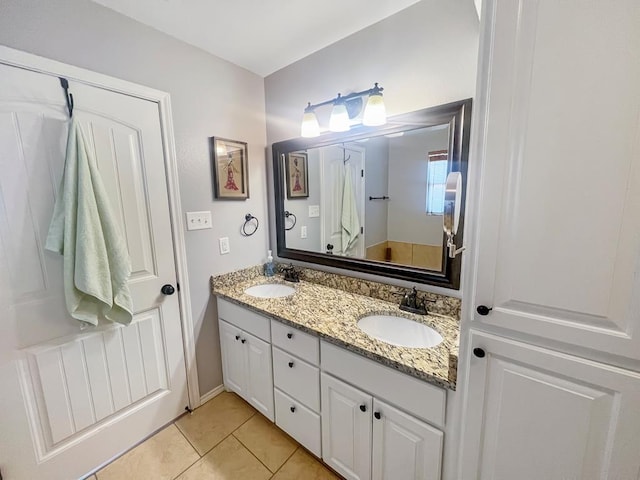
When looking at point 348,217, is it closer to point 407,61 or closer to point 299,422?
point 407,61

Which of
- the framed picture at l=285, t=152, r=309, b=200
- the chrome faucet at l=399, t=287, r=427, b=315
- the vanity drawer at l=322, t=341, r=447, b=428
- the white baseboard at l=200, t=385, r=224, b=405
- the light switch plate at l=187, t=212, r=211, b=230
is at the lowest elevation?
the white baseboard at l=200, t=385, r=224, b=405

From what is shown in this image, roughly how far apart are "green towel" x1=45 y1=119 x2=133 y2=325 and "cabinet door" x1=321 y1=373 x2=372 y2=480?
1157mm

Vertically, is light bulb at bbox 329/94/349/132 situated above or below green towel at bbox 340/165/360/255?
above

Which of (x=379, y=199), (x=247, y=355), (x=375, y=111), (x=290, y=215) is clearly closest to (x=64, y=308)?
(x=247, y=355)

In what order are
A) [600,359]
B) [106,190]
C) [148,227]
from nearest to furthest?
[600,359] → [106,190] → [148,227]

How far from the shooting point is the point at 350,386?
115 cm

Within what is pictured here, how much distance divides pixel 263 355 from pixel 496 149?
148cm

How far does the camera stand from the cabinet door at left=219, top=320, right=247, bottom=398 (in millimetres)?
1687

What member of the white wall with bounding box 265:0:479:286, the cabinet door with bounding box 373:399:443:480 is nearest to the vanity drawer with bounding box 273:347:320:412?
the cabinet door with bounding box 373:399:443:480

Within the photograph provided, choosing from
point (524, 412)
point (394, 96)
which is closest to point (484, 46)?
point (394, 96)

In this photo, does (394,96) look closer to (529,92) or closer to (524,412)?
(529,92)

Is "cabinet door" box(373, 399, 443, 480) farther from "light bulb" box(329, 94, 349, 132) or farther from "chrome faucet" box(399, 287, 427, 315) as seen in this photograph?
"light bulb" box(329, 94, 349, 132)

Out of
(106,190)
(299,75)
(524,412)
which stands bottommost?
(524,412)

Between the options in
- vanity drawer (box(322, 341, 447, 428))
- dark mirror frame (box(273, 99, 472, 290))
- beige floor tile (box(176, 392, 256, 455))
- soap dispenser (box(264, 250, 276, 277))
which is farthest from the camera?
soap dispenser (box(264, 250, 276, 277))
